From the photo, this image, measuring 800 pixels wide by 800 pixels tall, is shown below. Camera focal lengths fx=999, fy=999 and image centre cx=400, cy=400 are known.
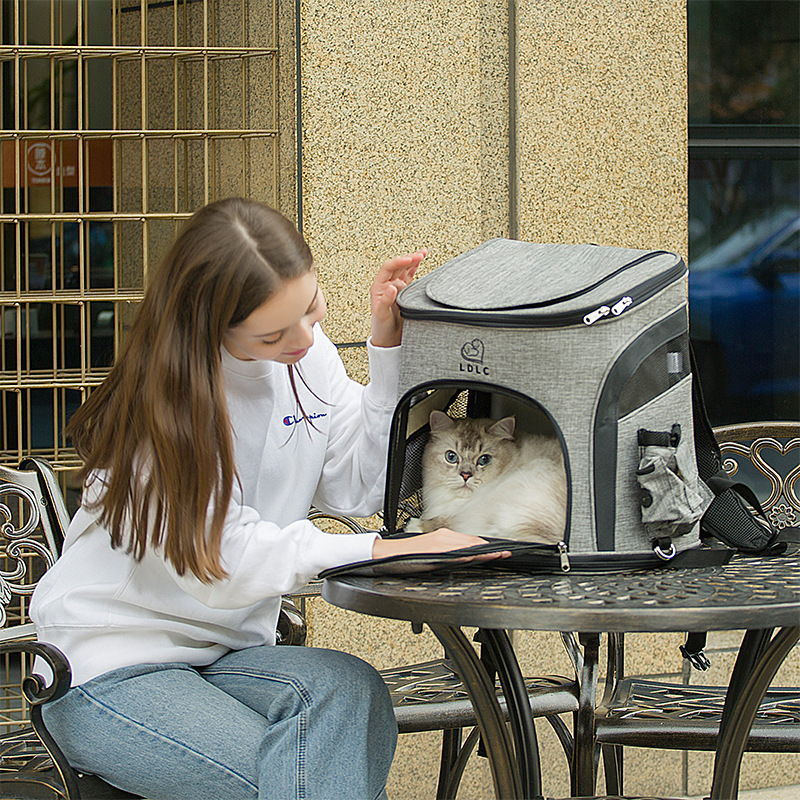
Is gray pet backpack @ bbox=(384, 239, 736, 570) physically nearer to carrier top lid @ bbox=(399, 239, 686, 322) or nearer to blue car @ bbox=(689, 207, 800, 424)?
carrier top lid @ bbox=(399, 239, 686, 322)

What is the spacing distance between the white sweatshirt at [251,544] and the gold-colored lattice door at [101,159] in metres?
1.42

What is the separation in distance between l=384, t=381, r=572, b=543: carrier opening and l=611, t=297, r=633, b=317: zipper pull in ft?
0.76

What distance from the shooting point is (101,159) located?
362cm

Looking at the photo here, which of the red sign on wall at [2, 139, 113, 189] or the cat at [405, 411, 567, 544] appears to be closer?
the cat at [405, 411, 567, 544]

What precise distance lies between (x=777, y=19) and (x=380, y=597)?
3297 millimetres

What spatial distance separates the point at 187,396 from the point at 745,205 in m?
2.86

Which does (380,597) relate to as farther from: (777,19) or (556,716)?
(777,19)

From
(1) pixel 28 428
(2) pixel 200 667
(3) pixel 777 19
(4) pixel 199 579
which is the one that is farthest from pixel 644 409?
(3) pixel 777 19

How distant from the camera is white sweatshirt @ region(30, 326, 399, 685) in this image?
1669 mm

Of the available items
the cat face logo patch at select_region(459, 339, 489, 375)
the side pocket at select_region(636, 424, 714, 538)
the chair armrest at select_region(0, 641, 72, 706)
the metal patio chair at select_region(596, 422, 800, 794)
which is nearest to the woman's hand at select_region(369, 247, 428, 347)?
the cat face logo patch at select_region(459, 339, 489, 375)

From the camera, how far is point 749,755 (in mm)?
3453

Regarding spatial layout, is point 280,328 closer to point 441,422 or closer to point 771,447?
point 441,422

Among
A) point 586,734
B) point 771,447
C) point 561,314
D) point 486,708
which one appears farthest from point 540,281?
point 771,447

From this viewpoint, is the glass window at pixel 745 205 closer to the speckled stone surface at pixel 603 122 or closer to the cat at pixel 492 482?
the speckled stone surface at pixel 603 122
